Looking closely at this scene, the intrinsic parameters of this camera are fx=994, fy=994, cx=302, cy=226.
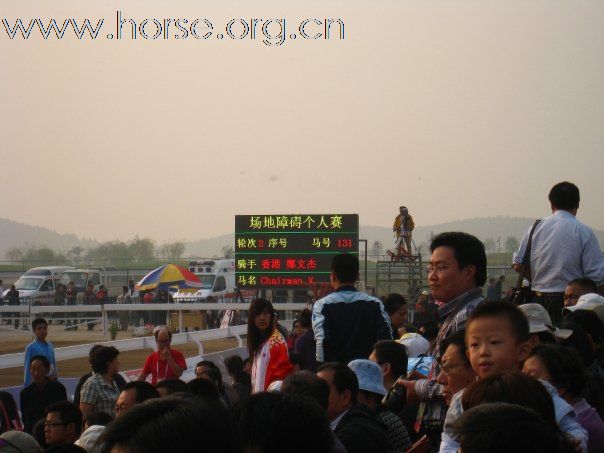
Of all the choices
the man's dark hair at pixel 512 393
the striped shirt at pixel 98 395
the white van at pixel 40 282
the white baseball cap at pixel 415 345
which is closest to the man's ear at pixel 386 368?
the white baseball cap at pixel 415 345

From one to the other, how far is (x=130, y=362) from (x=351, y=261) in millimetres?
19847

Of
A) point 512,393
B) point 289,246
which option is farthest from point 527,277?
point 289,246

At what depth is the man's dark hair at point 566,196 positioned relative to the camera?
25.3 feet

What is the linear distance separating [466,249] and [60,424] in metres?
4.01

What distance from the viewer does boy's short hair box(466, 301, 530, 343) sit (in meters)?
4.23

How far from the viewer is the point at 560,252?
24.9 feet

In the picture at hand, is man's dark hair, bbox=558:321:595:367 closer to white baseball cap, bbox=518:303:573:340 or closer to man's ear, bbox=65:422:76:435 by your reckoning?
white baseball cap, bbox=518:303:573:340

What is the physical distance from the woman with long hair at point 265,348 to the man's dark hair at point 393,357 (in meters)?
1.46

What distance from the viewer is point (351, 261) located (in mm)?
7828

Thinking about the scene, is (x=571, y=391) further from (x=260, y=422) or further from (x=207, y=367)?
(x=207, y=367)

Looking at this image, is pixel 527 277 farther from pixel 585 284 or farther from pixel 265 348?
pixel 265 348

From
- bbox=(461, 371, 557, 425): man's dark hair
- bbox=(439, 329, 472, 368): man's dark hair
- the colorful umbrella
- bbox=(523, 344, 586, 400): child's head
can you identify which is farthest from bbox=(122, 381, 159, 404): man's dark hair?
the colorful umbrella

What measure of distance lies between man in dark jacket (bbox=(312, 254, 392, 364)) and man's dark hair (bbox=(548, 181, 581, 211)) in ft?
5.29

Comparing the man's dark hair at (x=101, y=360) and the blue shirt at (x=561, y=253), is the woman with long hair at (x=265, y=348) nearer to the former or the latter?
the blue shirt at (x=561, y=253)
